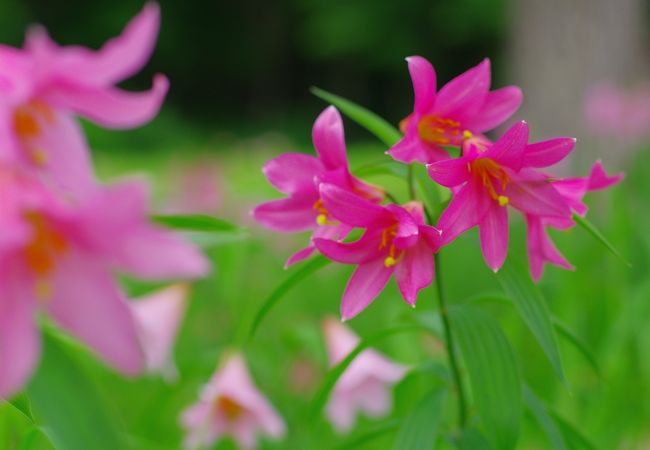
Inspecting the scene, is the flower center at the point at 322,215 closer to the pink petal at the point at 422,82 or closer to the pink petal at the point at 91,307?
the pink petal at the point at 422,82

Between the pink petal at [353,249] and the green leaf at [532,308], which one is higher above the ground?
the pink petal at [353,249]

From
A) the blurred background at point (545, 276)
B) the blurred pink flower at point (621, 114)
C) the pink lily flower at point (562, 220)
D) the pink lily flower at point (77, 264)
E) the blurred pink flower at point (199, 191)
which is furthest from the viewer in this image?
the blurred pink flower at point (621, 114)

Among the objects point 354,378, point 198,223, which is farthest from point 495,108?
point 354,378

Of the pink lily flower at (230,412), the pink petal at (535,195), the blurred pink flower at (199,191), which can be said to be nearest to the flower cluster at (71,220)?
the pink petal at (535,195)

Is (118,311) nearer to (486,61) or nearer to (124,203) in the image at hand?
(124,203)

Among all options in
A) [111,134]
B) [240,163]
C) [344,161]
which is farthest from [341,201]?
[111,134]

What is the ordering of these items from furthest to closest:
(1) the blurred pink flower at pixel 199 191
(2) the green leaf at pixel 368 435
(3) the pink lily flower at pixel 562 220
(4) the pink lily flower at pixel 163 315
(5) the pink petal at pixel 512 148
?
1. (1) the blurred pink flower at pixel 199 191
2. (4) the pink lily flower at pixel 163 315
3. (2) the green leaf at pixel 368 435
4. (3) the pink lily flower at pixel 562 220
5. (5) the pink petal at pixel 512 148
